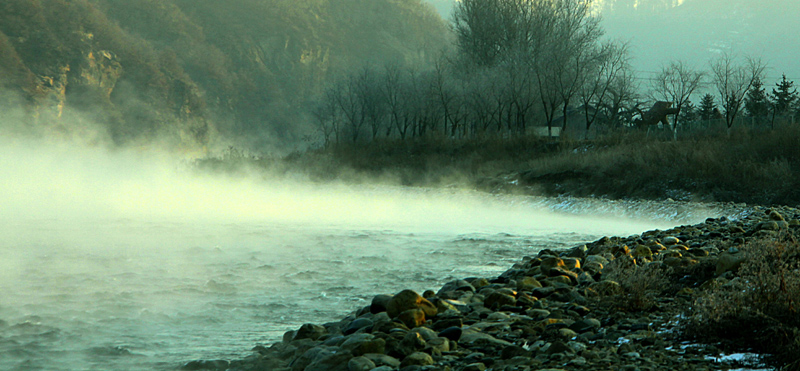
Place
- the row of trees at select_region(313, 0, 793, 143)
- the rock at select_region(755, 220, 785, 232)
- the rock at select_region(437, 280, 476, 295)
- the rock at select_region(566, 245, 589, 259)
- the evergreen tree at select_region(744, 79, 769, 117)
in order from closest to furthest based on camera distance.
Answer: the rock at select_region(437, 280, 476, 295), the rock at select_region(566, 245, 589, 259), the rock at select_region(755, 220, 785, 232), the row of trees at select_region(313, 0, 793, 143), the evergreen tree at select_region(744, 79, 769, 117)

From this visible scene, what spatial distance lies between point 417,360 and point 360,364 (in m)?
0.30

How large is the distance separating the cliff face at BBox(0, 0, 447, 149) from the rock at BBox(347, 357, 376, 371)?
4616 centimetres

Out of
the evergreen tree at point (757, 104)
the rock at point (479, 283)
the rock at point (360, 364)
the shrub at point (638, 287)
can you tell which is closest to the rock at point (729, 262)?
the shrub at point (638, 287)

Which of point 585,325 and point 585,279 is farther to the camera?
point 585,279

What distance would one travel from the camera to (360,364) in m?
3.31

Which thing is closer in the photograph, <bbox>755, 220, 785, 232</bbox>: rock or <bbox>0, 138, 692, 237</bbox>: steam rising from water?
<bbox>755, 220, 785, 232</bbox>: rock

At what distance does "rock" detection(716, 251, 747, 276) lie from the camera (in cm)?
465

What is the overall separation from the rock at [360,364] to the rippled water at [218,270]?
4.56 ft

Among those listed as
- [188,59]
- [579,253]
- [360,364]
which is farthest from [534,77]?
[188,59]

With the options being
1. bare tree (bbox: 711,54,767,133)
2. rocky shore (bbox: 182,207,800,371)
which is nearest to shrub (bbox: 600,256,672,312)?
rocky shore (bbox: 182,207,800,371)

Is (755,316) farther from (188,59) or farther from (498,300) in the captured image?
(188,59)

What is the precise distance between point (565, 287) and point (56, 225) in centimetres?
1384

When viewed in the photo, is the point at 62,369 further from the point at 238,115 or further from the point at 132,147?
the point at 238,115

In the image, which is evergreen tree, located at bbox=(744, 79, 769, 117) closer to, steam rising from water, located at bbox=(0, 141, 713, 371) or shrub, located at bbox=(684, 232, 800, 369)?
steam rising from water, located at bbox=(0, 141, 713, 371)
